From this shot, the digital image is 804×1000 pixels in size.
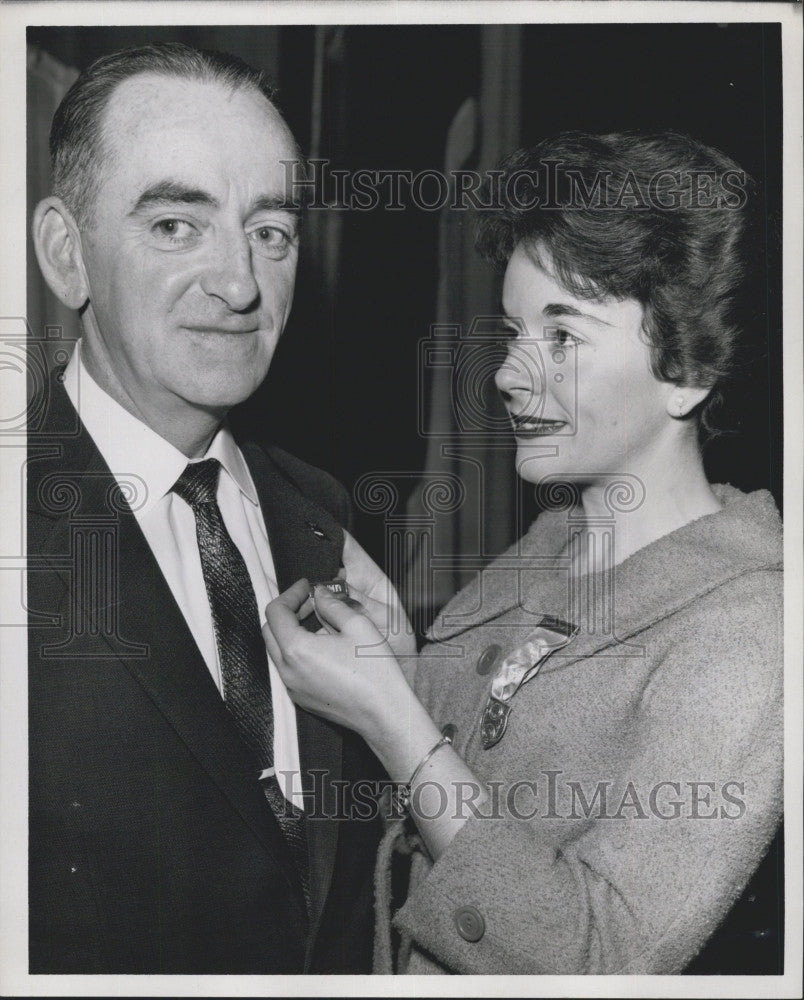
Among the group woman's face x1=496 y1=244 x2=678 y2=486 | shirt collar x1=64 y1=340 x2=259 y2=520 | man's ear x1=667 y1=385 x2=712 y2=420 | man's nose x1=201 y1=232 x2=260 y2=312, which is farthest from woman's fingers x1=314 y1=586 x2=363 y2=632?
man's ear x1=667 y1=385 x2=712 y2=420

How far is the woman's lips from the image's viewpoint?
75.1 inches

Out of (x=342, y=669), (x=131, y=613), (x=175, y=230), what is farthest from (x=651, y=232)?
(x=131, y=613)

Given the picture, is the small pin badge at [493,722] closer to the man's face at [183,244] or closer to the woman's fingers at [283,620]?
the woman's fingers at [283,620]

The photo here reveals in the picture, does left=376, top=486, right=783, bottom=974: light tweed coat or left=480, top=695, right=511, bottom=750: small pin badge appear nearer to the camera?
left=376, top=486, right=783, bottom=974: light tweed coat

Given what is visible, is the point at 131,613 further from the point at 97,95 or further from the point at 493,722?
the point at 97,95

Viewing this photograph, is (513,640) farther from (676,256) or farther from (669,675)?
(676,256)

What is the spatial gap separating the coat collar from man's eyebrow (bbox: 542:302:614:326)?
38 cm

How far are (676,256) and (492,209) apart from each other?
1.19ft

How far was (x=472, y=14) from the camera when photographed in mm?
1991

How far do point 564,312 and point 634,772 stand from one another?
0.81m

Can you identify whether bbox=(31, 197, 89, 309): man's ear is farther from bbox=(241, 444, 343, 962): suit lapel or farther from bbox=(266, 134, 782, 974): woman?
bbox=(266, 134, 782, 974): woman

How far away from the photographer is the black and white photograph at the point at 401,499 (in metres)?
1.79

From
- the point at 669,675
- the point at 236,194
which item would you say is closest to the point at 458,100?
the point at 236,194

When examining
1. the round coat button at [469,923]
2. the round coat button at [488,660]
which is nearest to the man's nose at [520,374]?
the round coat button at [488,660]
